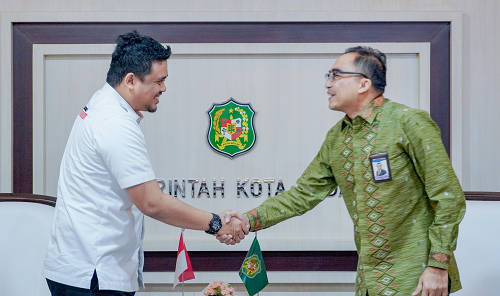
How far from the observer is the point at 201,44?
8.68 ft

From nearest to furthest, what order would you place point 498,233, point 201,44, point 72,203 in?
point 72,203 < point 498,233 < point 201,44

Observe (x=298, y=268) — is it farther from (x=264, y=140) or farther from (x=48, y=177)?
(x=48, y=177)

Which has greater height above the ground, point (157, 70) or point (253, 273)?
point (157, 70)

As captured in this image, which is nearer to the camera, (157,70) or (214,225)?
(157,70)

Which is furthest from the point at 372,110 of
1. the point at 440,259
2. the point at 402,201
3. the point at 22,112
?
the point at 22,112

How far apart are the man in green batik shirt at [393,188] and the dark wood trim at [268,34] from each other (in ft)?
3.12

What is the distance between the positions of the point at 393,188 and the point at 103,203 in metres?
0.99

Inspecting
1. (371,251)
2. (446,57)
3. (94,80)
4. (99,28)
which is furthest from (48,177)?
(446,57)

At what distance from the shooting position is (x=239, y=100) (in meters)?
2.69

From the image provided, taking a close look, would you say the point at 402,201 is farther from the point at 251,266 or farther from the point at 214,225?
the point at 251,266

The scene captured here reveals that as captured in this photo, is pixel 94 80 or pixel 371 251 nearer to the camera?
pixel 371 251

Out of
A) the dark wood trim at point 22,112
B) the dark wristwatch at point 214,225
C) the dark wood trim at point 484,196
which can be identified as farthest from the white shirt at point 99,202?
the dark wood trim at point 484,196

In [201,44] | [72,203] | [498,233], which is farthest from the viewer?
[201,44]

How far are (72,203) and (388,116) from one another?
1.14 m
